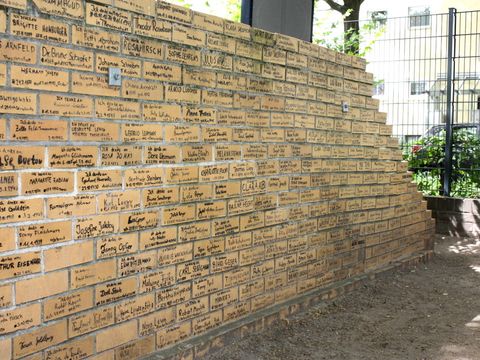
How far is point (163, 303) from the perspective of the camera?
10.6 feet

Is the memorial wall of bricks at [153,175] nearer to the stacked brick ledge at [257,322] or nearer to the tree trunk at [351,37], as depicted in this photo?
the stacked brick ledge at [257,322]

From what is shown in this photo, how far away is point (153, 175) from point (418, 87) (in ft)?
22.7

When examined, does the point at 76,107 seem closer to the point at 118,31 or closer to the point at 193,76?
the point at 118,31

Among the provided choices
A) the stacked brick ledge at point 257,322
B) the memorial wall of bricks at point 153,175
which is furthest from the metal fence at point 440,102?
the memorial wall of bricks at point 153,175

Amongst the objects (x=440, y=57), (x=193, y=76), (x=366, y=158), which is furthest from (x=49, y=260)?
(x=440, y=57)

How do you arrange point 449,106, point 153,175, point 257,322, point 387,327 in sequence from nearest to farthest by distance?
1. point 153,175
2. point 257,322
3. point 387,327
4. point 449,106

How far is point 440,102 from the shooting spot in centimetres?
880

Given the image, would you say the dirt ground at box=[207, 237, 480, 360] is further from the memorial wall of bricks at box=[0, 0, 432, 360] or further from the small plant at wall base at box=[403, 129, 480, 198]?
the small plant at wall base at box=[403, 129, 480, 198]

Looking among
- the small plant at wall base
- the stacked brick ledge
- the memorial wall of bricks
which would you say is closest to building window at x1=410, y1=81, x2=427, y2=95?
the small plant at wall base

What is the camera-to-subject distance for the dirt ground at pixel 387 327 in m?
3.73

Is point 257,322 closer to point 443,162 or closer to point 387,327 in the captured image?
point 387,327

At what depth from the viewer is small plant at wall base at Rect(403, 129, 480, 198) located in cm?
855

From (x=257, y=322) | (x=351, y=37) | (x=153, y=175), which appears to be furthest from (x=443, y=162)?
(x=153, y=175)

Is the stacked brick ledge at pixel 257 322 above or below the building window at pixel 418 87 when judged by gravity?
below
